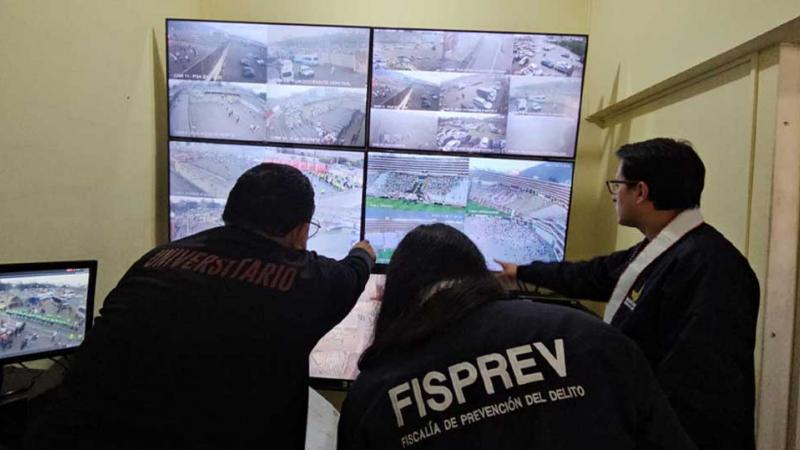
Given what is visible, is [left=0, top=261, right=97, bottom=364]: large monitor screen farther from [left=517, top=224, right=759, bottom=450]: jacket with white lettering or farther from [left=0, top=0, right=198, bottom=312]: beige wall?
[left=517, top=224, right=759, bottom=450]: jacket with white lettering

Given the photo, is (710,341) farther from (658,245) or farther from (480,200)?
(480,200)

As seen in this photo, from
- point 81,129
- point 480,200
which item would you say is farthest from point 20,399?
point 480,200

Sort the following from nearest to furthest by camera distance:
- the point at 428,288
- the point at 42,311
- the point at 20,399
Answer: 1. the point at 428,288
2. the point at 20,399
3. the point at 42,311

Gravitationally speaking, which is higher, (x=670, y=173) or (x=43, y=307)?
(x=670, y=173)

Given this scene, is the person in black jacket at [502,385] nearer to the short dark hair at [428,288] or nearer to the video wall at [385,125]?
the short dark hair at [428,288]

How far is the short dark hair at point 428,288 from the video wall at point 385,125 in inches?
57.9

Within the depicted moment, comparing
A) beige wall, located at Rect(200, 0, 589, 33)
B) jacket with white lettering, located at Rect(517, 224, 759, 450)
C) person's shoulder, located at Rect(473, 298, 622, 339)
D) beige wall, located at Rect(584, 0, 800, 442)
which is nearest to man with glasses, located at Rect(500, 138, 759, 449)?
jacket with white lettering, located at Rect(517, 224, 759, 450)

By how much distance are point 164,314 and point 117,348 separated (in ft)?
0.41

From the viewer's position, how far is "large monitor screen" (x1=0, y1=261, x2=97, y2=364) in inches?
65.6

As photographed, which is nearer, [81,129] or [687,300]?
[687,300]

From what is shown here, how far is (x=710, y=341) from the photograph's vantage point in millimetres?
1282

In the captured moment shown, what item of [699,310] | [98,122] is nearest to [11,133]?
[98,122]

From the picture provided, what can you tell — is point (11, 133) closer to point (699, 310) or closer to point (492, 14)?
point (699, 310)

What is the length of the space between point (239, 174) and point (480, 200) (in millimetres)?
1209
